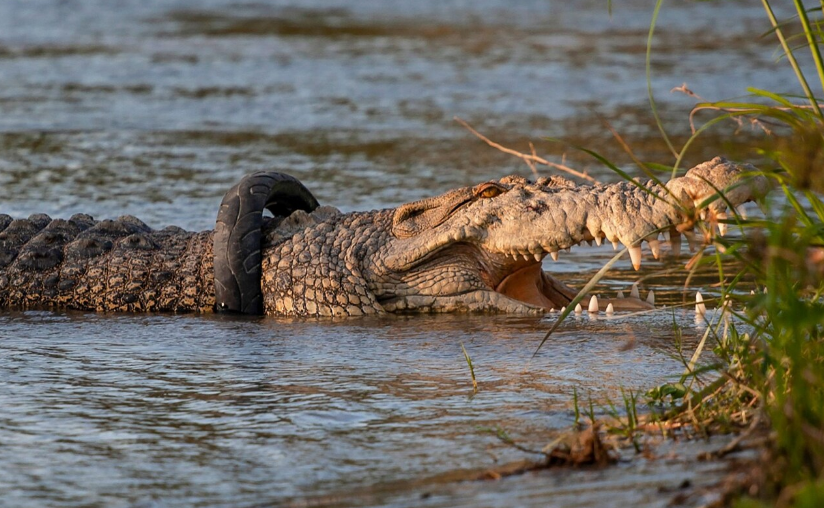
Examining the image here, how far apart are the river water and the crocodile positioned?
192 mm

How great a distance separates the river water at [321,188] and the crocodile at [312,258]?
0.63ft

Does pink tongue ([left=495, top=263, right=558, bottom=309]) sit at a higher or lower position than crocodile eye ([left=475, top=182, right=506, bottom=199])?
lower

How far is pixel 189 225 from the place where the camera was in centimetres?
746

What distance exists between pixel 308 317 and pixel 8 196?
142 inches

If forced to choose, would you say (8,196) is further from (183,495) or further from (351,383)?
(183,495)

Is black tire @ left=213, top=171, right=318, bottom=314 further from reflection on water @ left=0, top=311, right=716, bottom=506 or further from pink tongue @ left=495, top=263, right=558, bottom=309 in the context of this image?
pink tongue @ left=495, top=263, right=558, bottom=309

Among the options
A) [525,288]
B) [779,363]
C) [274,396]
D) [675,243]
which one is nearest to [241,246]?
[525,288]

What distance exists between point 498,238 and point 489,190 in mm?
235

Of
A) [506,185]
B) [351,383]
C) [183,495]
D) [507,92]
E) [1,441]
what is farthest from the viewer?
[507,92]

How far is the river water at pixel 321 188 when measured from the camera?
3223mm

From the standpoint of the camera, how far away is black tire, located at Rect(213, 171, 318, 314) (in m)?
5.55

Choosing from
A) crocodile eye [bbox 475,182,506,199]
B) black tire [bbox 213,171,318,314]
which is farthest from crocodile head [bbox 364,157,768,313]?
black tire [bbox 213,171,318,314]

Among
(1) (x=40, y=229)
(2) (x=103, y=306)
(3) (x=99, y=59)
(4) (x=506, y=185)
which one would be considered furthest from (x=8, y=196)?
(3) (x=99, y=59)

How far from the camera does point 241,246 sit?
5.54 m
